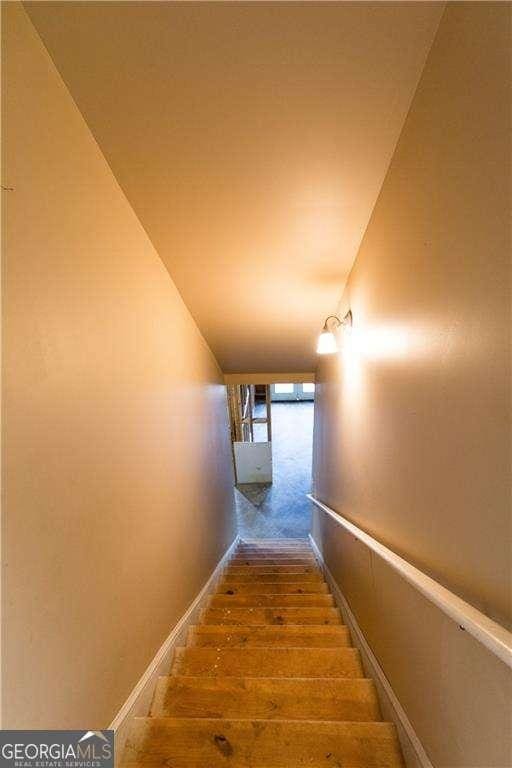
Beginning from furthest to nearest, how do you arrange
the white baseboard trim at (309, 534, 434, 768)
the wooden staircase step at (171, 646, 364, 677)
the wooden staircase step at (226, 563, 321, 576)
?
the wooden staircase step at (226, 563, 321, 576) → the wooden staircase step at (171, 646, 364, 677) → the white baseboard trim at (309, 534, 434, 768)

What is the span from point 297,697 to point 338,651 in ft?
1.35

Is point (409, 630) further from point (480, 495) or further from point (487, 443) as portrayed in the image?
point (487, 443)

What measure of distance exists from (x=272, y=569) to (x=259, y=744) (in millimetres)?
2546

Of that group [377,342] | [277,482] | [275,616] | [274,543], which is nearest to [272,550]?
[274,543]

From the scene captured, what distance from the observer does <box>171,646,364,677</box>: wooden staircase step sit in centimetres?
163

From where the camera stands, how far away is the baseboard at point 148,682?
1181 millimetres

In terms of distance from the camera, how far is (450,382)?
2.98 feet

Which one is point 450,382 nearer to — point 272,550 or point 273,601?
point 273,601

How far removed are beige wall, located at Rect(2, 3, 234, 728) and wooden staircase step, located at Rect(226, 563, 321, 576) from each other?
6.67 ft

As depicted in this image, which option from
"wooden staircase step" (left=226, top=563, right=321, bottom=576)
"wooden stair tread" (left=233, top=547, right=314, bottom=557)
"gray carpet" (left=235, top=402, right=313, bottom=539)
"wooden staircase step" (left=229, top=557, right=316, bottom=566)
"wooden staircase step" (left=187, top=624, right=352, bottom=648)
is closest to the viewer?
"wooden staircase step" (left=187, top=624, right=352, bottom=648)

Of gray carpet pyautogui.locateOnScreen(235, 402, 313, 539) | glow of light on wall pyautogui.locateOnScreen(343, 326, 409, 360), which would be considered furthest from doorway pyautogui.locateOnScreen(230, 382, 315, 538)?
glow of light on wall pyautogui.locateOnScreen(343, 326, 409, 360)

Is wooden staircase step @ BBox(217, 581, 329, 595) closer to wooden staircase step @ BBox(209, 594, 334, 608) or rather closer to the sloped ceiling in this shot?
wooden staircase step @ BBox(209, 594, 334, 608)

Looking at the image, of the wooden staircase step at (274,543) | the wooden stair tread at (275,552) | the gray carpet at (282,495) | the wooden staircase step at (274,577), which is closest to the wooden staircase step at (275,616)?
the wooden staircase step at (274,577)

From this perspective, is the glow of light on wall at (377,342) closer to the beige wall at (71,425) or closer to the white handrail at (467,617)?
the white handrail at (467,617)
